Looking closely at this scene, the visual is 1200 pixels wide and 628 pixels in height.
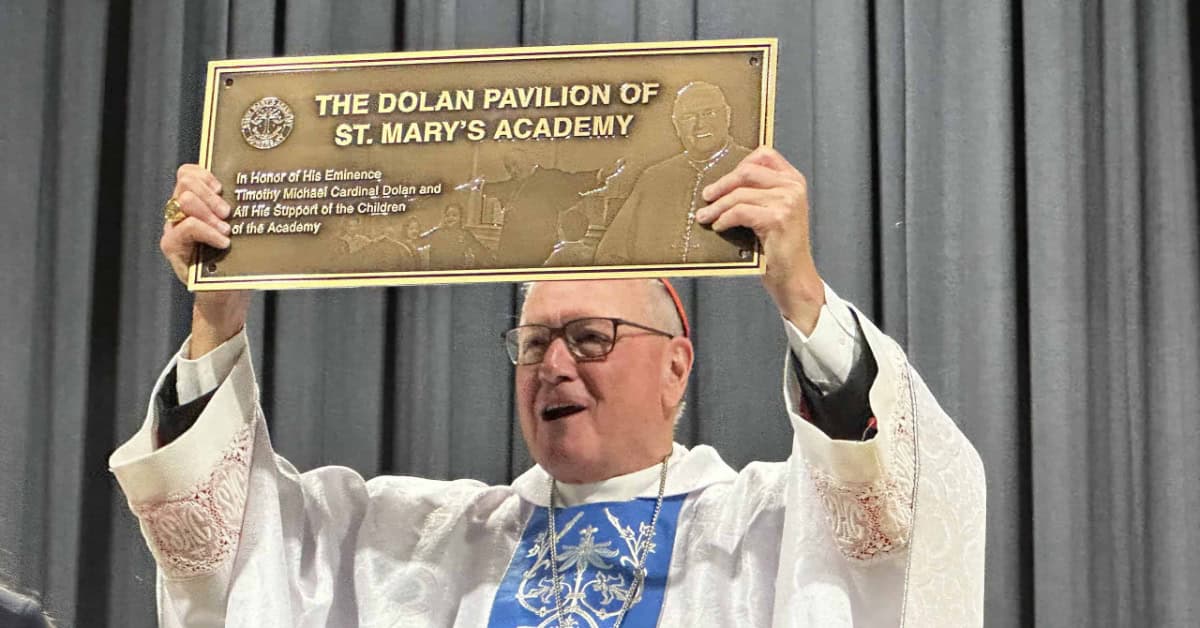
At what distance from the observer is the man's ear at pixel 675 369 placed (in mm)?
3473

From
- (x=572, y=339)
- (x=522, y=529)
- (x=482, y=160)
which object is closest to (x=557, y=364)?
(x=572, y=339)

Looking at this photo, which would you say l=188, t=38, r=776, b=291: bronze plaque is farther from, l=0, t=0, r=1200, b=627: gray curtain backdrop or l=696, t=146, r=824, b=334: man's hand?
l=0, t=0, r=1200, b=627: gray curtain backdrop

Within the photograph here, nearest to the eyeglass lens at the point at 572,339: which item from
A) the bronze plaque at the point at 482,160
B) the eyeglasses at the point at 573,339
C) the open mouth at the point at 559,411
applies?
the eyeglasses at the point at 573,339

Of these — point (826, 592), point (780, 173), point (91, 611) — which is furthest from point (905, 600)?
point (91, 611)

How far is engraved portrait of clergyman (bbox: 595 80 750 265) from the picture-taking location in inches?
111

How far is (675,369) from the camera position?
350 centimetres

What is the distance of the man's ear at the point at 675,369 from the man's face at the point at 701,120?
687 millimetres

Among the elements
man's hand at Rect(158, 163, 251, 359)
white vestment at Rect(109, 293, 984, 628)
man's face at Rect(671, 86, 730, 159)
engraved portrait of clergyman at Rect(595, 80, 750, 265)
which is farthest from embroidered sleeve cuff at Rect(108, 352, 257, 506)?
man's face at Rect(671, 86, 730, 159)

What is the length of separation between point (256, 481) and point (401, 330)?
3.46ft

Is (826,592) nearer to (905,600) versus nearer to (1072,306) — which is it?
(905,600)

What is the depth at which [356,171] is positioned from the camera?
302 centimetres

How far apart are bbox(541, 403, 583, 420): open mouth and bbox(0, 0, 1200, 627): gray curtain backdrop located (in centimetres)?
72

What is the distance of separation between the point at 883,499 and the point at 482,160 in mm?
911

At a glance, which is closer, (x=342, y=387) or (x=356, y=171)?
(x=356, y=171)
